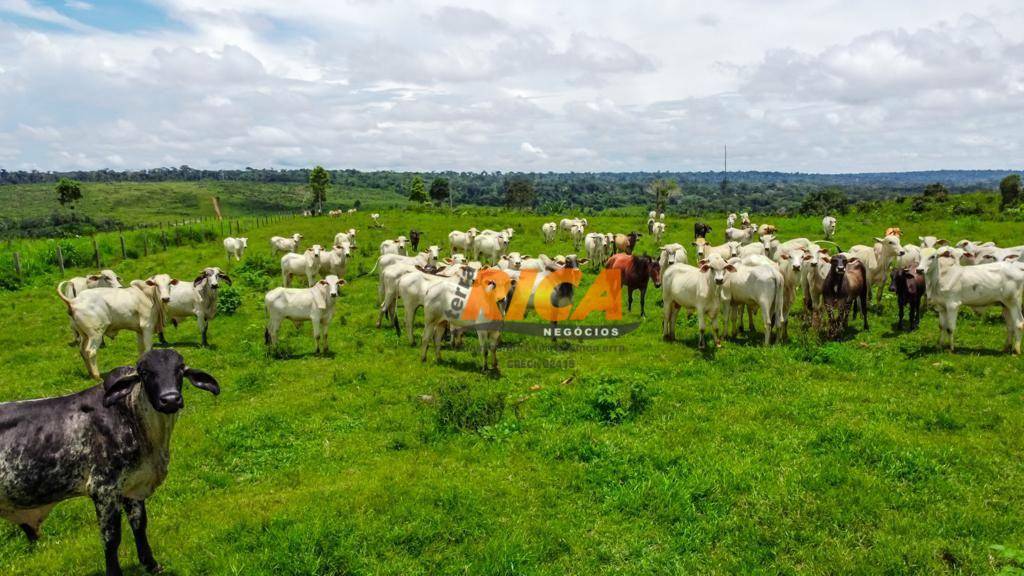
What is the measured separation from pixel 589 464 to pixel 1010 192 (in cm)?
5557

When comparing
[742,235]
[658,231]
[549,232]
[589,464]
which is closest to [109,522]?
[589,464]

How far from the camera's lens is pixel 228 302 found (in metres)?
21.2

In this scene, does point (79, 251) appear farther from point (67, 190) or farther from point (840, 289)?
point (67, 190)

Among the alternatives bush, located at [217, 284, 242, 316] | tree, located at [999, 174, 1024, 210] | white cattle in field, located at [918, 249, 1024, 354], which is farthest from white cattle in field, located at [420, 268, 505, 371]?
tree, located at [999, 174, 1024, 210]

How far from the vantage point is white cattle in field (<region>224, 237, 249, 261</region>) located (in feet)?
111

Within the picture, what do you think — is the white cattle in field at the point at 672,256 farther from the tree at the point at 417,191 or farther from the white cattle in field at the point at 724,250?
the tree at the point at 417,191

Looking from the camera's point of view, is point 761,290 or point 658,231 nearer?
point 761,290

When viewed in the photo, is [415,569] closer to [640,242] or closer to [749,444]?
[749,444]

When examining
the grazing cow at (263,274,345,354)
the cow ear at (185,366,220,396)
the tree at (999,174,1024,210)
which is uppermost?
the tree at (999,174,1024,210)

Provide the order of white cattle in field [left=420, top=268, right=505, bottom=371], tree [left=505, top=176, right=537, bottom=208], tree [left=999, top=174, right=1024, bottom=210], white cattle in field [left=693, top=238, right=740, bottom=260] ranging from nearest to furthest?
1. white cattle in field [left=420, top=268, right=505, bottom=371]
2. white cattle in field [left=693, top=238, right=740, bottom=260]
3. tree [left=999, top=174, right=1024, bottom=210]
4. tree [left=505, top=176, right=537, bottom=208]

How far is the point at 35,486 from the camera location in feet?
18.5

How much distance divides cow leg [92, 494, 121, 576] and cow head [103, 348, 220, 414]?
991 mm

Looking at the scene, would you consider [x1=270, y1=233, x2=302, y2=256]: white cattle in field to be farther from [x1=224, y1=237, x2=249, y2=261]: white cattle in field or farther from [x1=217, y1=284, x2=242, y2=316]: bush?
[x1=217, y1=284, x2=242, y2=316]: bush

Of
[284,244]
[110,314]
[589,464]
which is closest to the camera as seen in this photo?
[589,464]
